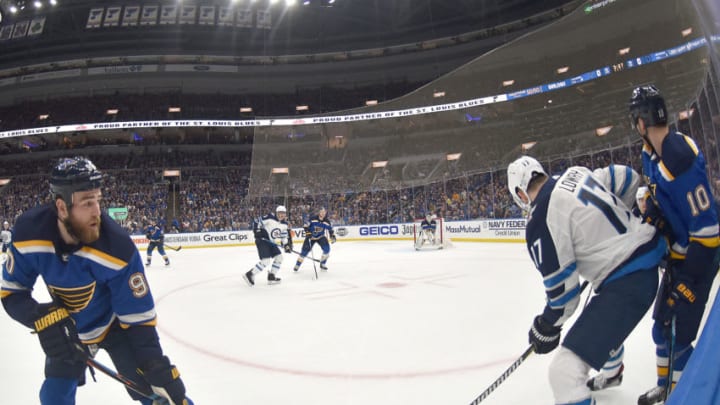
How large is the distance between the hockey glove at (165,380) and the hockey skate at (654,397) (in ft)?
7.63

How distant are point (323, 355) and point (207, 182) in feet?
83.2

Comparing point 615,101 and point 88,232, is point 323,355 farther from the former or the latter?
point 615,101

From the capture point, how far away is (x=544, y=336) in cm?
179

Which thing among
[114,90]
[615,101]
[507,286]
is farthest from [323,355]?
[114,90]

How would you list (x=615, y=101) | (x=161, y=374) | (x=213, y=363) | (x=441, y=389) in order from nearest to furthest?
(x=161, y=374), (x=441, y=389), (x=213, y=363), (x=615, y=101)

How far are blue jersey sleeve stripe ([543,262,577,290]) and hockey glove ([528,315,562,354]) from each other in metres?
0.17

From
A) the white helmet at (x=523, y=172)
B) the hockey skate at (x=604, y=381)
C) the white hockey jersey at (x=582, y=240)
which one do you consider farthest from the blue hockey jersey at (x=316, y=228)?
the white hockey jersey at (x=582, y=240)

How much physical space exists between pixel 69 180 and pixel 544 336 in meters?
2.04

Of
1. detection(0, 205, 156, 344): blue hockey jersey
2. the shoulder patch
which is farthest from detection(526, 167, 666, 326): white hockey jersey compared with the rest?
detection(0, 205, 156, 344): blue hockey jersey

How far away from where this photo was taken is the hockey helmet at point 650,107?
2.07 m

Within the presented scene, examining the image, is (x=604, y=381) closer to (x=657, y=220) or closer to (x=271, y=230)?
(x=657, y=220)

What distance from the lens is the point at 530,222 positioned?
1.78 metres

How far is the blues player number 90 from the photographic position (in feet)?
5.80

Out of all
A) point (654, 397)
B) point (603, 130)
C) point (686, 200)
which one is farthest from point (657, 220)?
point (603, 130)
